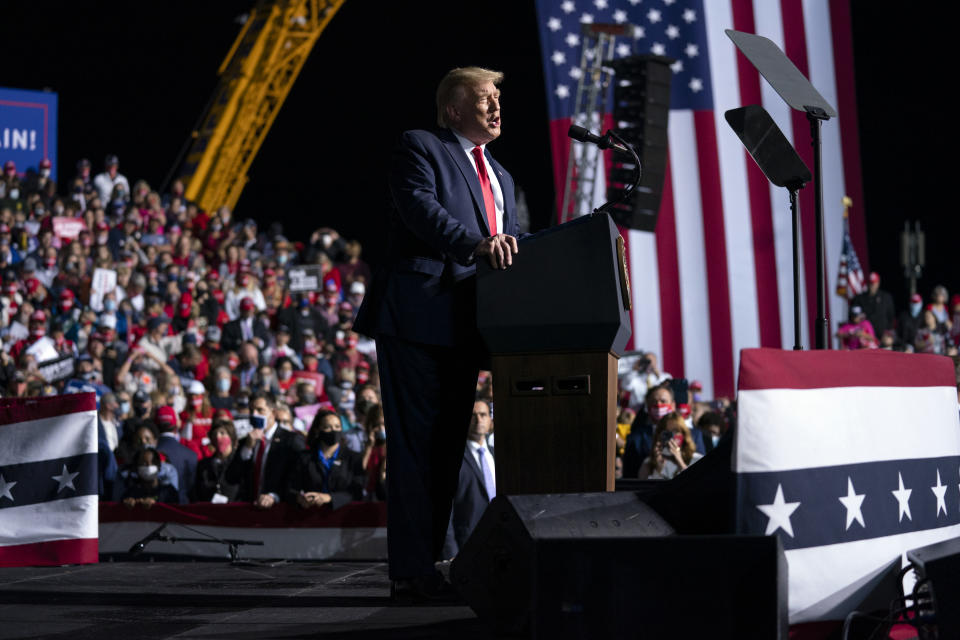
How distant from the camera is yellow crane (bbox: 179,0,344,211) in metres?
24.7

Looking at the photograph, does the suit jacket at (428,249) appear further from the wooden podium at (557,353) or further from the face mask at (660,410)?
the face mask at (660,410)

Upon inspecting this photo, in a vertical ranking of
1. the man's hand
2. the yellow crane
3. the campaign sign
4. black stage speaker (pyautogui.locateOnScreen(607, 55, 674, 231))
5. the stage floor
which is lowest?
the stage floor

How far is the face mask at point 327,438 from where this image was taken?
25.7 ft

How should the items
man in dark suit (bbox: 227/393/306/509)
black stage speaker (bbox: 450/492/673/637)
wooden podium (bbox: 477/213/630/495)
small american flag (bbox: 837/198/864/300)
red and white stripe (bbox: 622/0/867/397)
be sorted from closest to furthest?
1. black stage speaker (bbox: 450/492/673/637)
2. wooden podium (bbox: 477/213/630/495)
3. man in dark suit (bbox: 227/393/306/509)
4. red and white stripe (bbox: 622/0/867/397)
5. small american flag (bbox: 837/198/864/300)

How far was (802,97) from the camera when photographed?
4383mm

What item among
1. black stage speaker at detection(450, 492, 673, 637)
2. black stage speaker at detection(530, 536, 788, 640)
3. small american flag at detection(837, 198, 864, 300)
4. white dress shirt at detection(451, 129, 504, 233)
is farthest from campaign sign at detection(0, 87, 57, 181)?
black stage speaker at detection(530, 536, 788, 640)

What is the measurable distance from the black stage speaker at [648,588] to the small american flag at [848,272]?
1189cm

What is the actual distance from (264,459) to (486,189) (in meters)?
4.52

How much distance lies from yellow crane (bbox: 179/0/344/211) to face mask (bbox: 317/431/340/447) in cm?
1762

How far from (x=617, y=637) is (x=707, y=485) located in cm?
76

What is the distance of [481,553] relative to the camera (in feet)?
10.2

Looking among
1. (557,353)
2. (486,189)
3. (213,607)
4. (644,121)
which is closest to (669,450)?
(486,189)

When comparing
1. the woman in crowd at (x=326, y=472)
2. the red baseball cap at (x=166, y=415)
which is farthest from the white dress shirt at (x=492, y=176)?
the red baseball cap at (x=166, y=415)

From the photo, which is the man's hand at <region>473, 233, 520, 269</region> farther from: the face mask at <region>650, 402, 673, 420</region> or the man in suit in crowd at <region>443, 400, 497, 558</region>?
the face mask at <region>650, 402, 673, 420</region>
